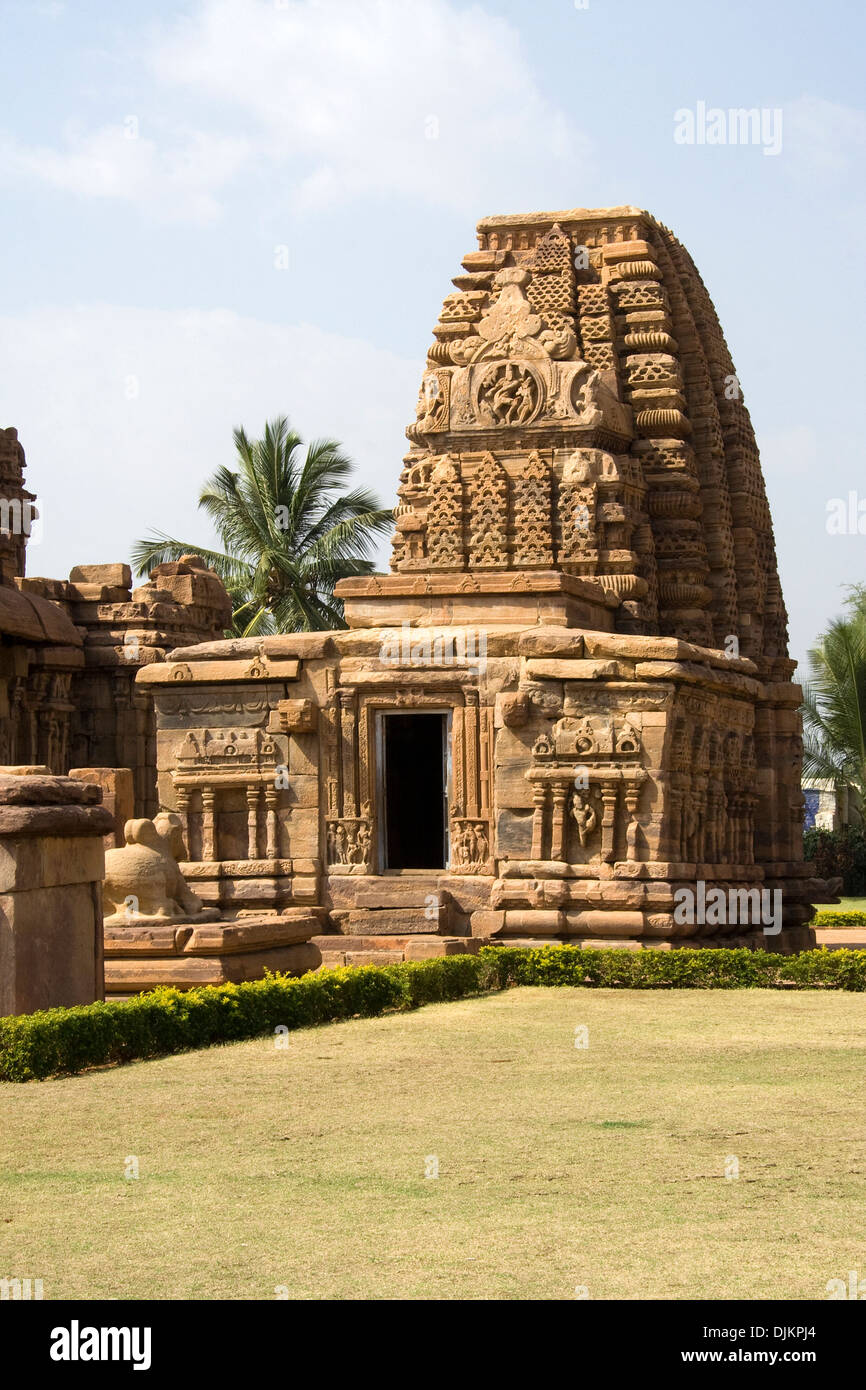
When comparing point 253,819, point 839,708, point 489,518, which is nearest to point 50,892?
point 253,819

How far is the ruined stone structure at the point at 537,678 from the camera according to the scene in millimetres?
18016

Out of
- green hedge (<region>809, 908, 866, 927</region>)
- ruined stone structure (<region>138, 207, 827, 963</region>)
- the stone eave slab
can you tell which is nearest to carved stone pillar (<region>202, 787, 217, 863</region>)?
ruined stone structure (<region>138, 207, 827, 963</region>)

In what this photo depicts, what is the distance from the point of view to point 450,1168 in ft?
26.5

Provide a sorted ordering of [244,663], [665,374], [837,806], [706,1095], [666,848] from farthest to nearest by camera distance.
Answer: [837,806], [665,374], [244,663], [666,848], [706,1095]

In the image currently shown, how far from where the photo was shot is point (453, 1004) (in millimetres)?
→ 15086

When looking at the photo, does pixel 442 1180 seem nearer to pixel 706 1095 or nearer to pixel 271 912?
pixel 706 1095

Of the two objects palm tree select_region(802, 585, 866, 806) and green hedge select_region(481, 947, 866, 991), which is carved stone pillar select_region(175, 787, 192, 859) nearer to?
green hedge select_region(481, 947, 866, 991)

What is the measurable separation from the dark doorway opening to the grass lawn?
34.7 ft

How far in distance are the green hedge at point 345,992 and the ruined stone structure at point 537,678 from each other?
103cm

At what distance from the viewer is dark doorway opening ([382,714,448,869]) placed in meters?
Result: 23.2

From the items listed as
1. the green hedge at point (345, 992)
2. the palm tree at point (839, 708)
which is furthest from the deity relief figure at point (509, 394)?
the palm tree at point (839, 708)

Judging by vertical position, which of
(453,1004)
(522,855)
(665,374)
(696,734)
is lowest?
(453,1004)
